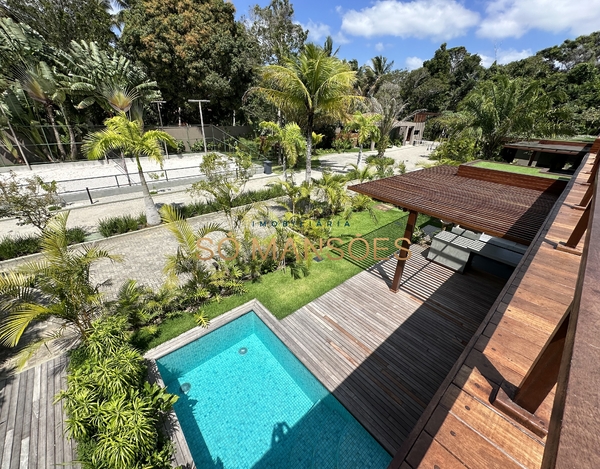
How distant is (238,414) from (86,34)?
33598mm

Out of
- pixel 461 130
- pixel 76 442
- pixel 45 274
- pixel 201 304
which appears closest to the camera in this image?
pixel 76 442

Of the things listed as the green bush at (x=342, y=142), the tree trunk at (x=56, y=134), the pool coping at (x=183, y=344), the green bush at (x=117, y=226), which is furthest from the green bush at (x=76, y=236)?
the green bush at (x=342, y=142)

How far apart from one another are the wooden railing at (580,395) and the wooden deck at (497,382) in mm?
1413

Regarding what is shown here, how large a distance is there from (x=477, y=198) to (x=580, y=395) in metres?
6.92

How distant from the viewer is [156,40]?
21812 millimetres

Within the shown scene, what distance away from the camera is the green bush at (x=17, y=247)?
28.5 ft

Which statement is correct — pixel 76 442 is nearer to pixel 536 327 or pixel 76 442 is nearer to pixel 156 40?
pixel 536 327

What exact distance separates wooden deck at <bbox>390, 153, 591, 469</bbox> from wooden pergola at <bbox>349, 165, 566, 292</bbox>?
1.88 meters

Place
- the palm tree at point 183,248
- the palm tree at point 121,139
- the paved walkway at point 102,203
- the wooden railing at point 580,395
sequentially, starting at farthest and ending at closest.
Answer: the paved walkway at point 102,203
the palm tree at point 121,139
the palm tree at point 183,248
the wooden railing at point 580,395

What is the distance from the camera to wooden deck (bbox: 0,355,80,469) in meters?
4.00

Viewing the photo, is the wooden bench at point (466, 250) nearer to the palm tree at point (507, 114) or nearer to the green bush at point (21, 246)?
the palm tree at point (507, 114)

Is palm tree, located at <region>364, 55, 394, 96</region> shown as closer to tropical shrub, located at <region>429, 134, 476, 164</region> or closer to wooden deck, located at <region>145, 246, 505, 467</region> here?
tropical shrub, located at <region>429, 134, 476, 164</region>

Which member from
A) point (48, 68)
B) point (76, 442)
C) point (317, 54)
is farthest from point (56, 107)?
point (76, 442)

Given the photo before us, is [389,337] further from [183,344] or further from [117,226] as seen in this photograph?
[117,226]
